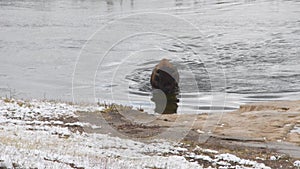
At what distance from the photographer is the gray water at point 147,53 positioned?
1109 inches

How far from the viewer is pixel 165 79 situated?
28359 mm

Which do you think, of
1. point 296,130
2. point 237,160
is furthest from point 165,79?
point 237,160

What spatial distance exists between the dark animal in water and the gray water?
23.0 inches

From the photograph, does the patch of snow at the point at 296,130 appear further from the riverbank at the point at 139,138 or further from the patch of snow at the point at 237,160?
the patch of snow at the point at 237,160

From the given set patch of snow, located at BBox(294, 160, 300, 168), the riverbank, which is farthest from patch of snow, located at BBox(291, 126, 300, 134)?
patch of snow, located at BBox(294, 160, 300, 168)

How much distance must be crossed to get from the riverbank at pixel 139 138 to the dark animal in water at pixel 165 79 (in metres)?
→ 7.51

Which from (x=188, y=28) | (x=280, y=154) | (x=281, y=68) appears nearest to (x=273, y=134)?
(x=280, y=154)

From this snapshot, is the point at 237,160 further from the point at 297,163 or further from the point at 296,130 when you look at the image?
the point at 296,130

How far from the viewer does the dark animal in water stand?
28188mm

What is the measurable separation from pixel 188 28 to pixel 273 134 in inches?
1474

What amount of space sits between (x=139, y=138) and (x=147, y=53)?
26204 millimetres

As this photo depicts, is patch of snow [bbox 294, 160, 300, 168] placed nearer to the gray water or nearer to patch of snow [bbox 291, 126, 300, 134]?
patch of snow [bbox 291, 126, 300, 134]

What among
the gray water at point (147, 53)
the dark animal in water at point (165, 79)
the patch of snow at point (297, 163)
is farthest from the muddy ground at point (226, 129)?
the dark animal in water at point (165, 79)

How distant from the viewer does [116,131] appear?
15766mm
